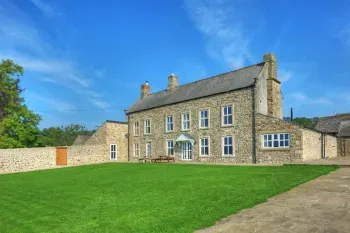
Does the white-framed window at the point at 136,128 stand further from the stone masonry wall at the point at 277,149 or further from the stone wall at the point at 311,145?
the stone wall at the point at 311,145

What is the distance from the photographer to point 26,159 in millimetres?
24344

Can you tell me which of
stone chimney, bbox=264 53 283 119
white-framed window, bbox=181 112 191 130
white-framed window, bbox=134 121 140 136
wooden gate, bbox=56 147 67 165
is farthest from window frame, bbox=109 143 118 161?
stone chimney, bbox=264 53 283 119

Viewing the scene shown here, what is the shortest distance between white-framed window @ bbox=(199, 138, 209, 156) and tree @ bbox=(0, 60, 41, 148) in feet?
60.0

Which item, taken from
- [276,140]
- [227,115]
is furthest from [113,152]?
[276,140]

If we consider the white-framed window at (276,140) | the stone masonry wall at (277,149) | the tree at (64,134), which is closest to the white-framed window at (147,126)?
the stone masonry wall at (277,149)

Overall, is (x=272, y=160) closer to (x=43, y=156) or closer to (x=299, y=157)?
(x=299, y=157)

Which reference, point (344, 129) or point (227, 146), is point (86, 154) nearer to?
point (227, 146)

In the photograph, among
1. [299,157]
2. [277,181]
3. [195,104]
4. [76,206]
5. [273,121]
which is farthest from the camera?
[195,104]

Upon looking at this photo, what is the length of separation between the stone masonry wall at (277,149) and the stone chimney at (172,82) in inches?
489

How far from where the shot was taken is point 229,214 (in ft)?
19.1

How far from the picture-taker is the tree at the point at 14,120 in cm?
2823

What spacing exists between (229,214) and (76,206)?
422 centimetres

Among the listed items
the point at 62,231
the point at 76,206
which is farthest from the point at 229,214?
the point at 76,206

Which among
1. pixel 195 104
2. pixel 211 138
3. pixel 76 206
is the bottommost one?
pixel 76 206
